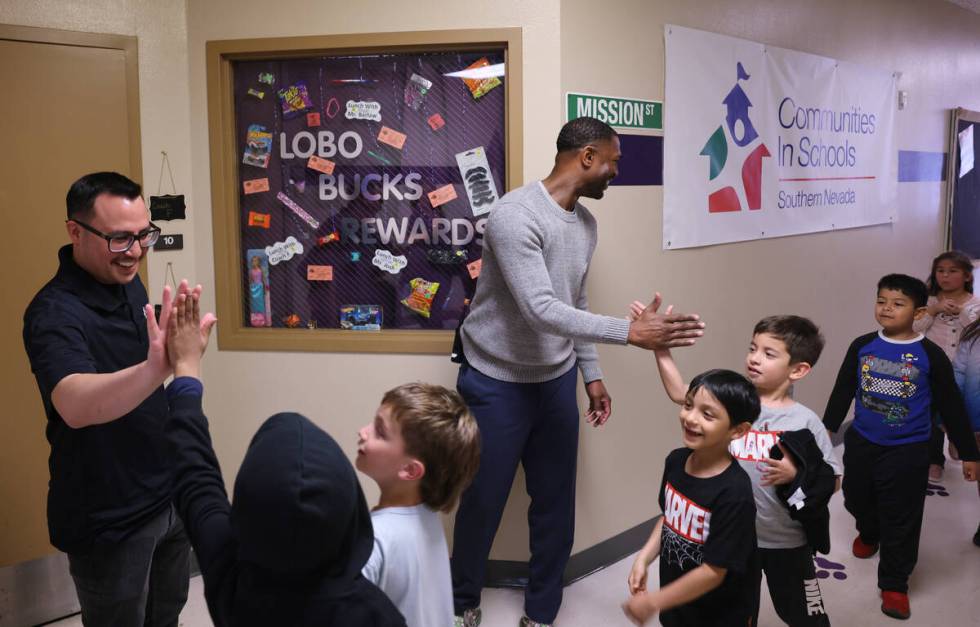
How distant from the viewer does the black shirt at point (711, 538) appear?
6.02 ft

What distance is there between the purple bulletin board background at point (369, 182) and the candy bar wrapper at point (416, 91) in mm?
13

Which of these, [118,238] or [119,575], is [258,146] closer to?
[118,238]

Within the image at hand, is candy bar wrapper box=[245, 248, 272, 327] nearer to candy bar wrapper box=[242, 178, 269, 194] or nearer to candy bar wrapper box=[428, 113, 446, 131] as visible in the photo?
candy bar wrapper box=[242, 178, 269, 194]

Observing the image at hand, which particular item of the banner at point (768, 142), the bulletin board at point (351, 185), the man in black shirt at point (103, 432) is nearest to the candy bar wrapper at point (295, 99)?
the bulletin board at point (351, 185)

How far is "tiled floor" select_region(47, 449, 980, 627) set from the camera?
2.92 metres

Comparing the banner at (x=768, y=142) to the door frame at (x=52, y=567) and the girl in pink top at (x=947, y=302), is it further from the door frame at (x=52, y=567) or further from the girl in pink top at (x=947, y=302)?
the door frame at (x=52, y=567)

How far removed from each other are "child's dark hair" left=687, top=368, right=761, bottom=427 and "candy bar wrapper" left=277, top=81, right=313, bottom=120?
1942 millimetres

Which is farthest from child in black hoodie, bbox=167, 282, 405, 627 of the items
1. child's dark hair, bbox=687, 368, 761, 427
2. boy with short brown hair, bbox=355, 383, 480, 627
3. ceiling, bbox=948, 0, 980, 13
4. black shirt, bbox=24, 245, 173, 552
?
ceiling, bbox=948, 0, 980, 13

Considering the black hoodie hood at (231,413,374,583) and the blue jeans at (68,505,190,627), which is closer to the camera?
the black hoodie hood at (231,413,374,583)

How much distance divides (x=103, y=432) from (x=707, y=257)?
2592 millimetres

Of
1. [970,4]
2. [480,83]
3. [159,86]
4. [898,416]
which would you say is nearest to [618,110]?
A: [480,83]

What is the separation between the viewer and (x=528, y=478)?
288cm

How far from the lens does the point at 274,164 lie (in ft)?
10.5

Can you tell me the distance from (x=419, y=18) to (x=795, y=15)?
2.19 meters
